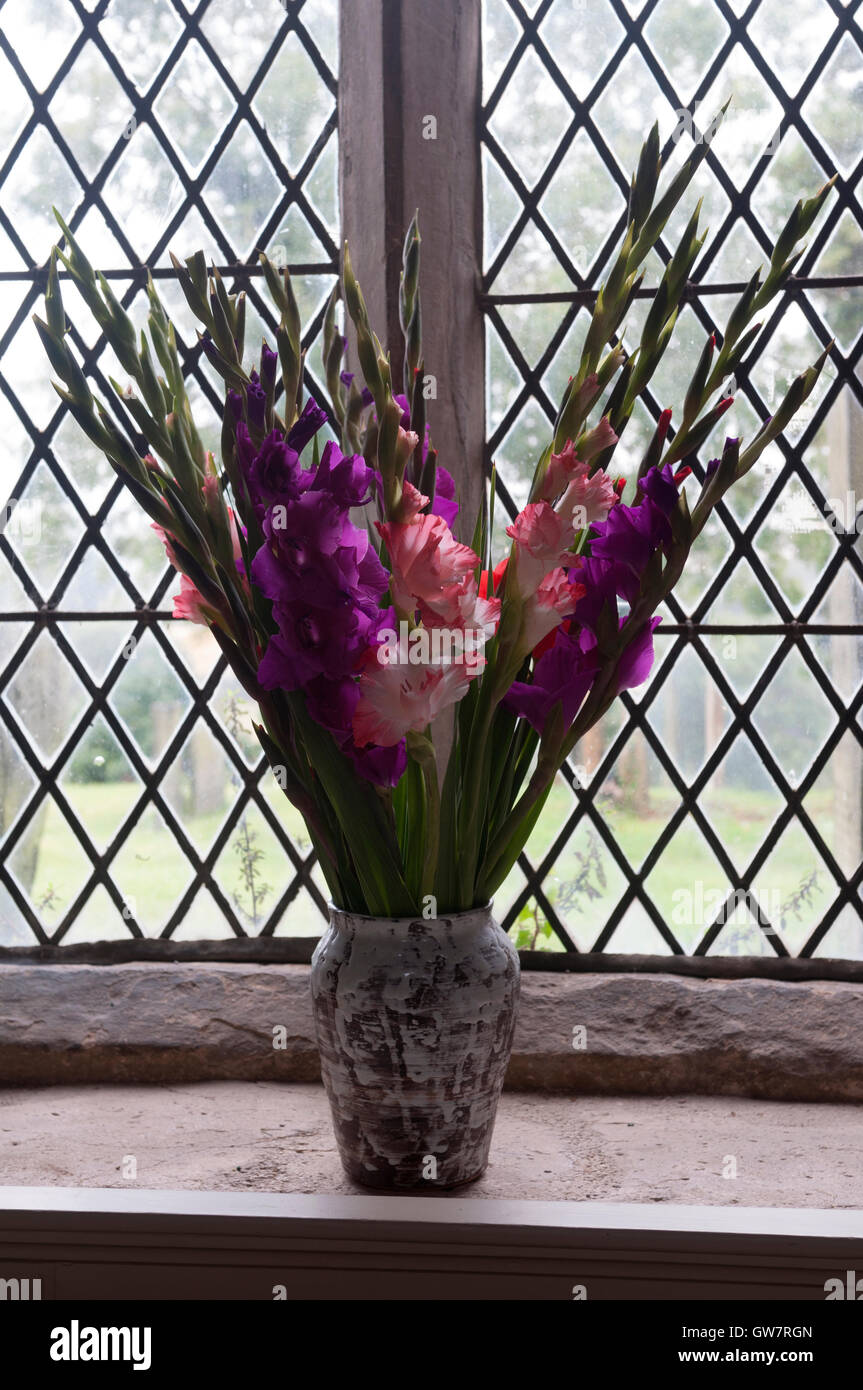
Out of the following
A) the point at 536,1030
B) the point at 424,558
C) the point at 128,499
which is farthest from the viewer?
the point at 128,499

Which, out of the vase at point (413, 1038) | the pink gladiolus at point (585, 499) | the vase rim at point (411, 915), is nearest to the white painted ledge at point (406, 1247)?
the vase at point (413, 1038)

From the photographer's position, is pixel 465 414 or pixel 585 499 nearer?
pixel 585 499

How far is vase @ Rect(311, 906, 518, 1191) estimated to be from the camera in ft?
2.31

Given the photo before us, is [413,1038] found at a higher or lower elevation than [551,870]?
lower

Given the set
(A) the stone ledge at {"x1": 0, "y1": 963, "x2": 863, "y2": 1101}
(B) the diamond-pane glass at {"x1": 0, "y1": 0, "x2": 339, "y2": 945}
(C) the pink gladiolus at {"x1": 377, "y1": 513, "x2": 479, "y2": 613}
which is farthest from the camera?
(B) the diamond-pane glass at {"x1": 0, "y1": 0, "x2": 339, "y2": 945}

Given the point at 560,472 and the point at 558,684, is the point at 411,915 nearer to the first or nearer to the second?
the point at 558,684

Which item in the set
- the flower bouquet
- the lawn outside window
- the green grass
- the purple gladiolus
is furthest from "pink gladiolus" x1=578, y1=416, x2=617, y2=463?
the green grass

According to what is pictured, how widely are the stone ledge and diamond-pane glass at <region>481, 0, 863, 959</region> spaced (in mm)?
71

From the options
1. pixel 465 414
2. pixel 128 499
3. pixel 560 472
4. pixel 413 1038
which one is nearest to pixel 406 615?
pixel 560 472

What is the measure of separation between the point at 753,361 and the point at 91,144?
685 mm

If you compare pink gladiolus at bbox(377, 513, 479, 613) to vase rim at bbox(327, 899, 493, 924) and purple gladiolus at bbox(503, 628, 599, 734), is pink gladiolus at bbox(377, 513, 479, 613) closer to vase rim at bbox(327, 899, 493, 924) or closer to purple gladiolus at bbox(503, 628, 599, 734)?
purple gladiolus at bbox(503, 628, 599, 734)

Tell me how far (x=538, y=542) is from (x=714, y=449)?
0.41 metres

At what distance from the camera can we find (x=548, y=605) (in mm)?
688

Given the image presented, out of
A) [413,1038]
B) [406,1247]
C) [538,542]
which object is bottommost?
[406,1247]
